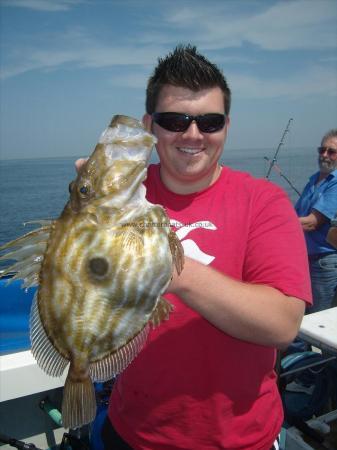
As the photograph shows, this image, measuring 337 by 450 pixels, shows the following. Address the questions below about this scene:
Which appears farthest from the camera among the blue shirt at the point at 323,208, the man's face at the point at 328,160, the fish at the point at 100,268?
the man's face at the point at 328,160

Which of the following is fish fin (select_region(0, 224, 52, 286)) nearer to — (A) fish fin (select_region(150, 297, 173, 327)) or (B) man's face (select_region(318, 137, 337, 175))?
(A) fish fin (select_region(150, 297, 173, 327))

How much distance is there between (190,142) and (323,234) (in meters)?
4.77

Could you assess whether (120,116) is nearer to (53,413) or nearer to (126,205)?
(126,205)

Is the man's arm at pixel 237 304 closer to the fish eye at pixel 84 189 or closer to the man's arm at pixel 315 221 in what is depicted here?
the fish eye at pixel 84 189

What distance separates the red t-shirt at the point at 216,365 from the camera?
2.26 metres

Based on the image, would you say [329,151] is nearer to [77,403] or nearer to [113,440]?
[113,440]

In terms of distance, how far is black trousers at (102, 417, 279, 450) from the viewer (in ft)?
8.16

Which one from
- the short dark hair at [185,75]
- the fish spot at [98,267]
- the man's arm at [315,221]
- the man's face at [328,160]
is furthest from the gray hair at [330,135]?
the fish spot at [98,267]

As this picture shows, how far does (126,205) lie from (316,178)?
6301 millimetres

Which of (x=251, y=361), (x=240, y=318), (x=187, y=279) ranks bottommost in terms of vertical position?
(x=251, y=361)

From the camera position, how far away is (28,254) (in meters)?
1.88

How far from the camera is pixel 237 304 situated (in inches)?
73.1

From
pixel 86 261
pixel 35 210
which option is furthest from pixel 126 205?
pixel 35 210

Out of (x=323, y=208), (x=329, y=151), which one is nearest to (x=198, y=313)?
(x=323, y=208)
